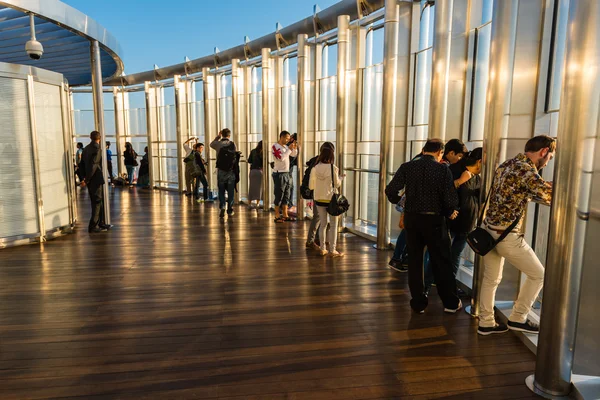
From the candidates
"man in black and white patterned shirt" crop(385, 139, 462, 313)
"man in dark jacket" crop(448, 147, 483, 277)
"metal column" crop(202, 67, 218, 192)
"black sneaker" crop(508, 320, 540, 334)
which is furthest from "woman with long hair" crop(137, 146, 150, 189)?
"black sneaker" crop(508, 320, 540, 334)

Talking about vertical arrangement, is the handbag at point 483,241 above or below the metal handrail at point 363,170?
below

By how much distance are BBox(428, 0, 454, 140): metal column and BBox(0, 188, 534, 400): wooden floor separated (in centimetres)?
222

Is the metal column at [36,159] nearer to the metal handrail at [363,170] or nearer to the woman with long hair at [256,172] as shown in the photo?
the woman with long hair at [256,172]

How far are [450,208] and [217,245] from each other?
4457mm

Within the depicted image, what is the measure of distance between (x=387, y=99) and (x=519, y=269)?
391 centimetres

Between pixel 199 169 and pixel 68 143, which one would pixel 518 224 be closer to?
pixel 68 143

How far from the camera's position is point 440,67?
5938 millimetres

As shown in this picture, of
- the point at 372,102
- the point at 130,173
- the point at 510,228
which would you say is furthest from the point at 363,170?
→ the point at 130,173

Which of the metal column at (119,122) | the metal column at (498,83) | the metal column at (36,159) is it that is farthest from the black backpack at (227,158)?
the metal column at (119,122)

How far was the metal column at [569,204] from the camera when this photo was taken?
8.87 ft

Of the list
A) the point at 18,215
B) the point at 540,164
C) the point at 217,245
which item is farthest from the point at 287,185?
the point at 540,164

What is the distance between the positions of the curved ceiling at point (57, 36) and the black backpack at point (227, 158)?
3408 millimetres

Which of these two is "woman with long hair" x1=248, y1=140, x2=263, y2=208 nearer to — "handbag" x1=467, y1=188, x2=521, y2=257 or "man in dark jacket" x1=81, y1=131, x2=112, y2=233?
"man in dark jacket" x1=81, y1=131, x2=112, y2=233

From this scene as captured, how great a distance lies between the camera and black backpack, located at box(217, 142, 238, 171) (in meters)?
9.85
